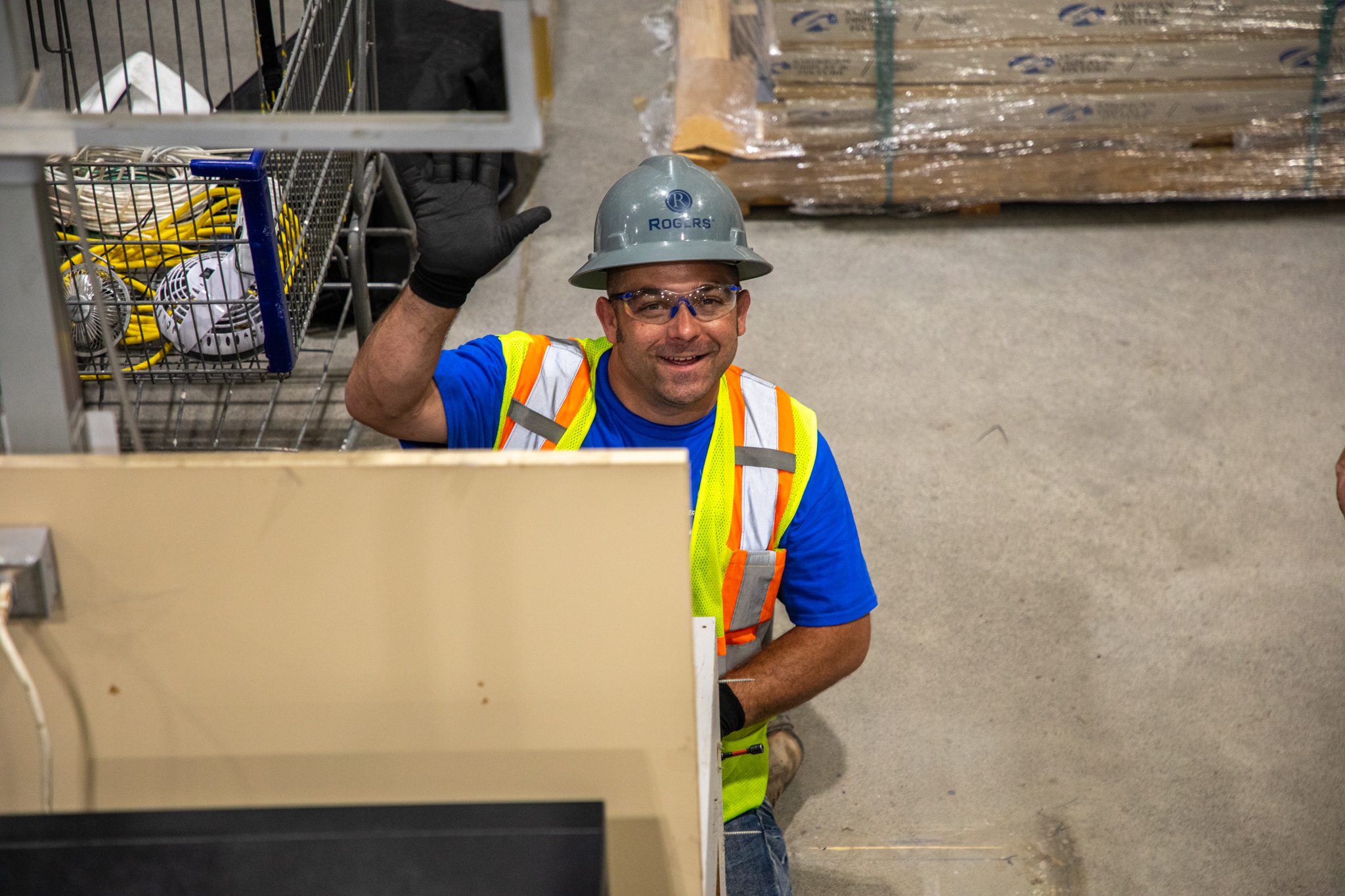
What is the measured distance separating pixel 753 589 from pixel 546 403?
54cm

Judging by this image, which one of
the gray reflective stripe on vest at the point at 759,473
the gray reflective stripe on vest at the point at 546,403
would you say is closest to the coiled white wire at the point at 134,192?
the gray reflective stripe on vest at the point at 546,403

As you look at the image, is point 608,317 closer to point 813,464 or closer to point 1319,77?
point 813,464

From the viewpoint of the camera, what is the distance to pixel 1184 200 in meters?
5.27

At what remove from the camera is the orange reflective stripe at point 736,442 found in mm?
2299

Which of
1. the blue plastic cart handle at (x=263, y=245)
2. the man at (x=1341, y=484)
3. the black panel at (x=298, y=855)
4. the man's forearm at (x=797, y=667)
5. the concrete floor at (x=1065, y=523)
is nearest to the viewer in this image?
the black panel at (x=298, y=855)

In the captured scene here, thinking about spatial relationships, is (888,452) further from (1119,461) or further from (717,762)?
(717,762)

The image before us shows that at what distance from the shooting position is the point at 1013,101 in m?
4.85

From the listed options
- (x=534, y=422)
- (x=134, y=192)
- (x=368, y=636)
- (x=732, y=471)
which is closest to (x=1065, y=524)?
(x=732, y=471)

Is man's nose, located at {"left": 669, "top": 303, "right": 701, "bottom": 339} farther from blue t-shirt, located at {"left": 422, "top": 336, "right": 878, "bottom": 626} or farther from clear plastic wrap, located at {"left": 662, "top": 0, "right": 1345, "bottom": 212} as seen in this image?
clear plastic wrap, located at {"left": 662, "top": 0, "right": 1345, "bottom": 212}

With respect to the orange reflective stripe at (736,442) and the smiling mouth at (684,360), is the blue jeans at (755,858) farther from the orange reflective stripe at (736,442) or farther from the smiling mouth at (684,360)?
the smiling mouth at (684,360)

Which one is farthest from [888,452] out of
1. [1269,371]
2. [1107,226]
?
[1107,226]

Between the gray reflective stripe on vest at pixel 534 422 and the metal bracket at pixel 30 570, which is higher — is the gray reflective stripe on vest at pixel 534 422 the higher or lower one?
the lower one

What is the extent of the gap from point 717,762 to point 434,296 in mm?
919

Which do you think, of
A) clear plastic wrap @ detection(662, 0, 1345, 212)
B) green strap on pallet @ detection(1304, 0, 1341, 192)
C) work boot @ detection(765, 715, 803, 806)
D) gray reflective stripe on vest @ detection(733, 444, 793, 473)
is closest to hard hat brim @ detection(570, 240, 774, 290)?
gray reflective stripe on vest @ detection(733, 444, 793, 473)
